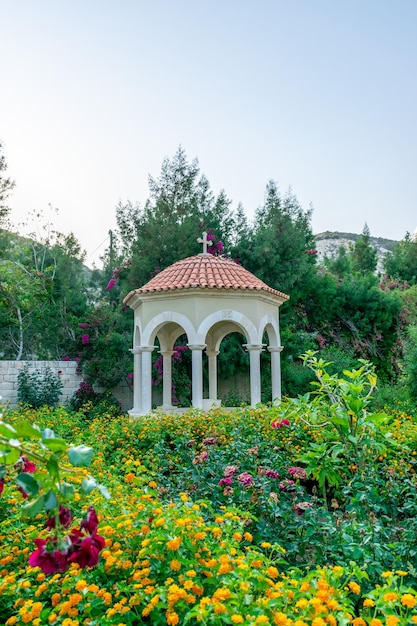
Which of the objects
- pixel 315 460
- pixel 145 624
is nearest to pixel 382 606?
pixel 145 624

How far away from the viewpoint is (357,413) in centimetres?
479

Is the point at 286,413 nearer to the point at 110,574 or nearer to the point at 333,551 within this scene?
the point at 333,551

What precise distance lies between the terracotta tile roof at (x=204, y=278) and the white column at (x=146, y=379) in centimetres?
119

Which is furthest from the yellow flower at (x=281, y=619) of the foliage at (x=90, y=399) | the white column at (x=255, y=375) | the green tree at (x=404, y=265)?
the green tree at (x=404, y=265)

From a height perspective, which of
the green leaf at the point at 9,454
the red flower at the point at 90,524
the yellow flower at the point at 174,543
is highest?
the green leaf at the point at 9,454

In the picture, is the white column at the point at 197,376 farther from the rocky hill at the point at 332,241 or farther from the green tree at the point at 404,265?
the rocky hill at the point at 332,241

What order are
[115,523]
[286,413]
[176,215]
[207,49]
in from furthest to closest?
[176,215] < [207,49] < [286,413] < [115,523]

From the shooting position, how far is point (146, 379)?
32.5 feet

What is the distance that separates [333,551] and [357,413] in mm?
1859

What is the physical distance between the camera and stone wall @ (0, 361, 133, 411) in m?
13.8

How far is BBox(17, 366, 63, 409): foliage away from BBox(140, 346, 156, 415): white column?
4868 mm

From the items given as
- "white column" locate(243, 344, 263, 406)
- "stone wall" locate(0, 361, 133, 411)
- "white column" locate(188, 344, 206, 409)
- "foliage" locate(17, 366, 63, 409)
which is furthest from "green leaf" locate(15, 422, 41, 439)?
"stone wall" locate(0, 361, 133, 411)

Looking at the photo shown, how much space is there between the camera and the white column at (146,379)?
9875 millimetres

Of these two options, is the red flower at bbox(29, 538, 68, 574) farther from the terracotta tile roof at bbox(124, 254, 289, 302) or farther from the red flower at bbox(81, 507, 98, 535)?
the terracotta tile roof at bbox(124, 254, 289, 302)
